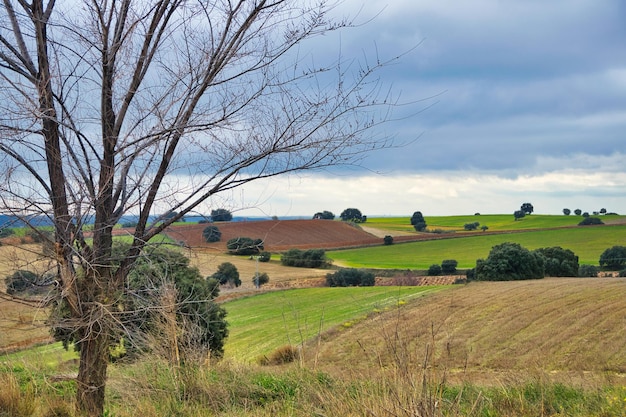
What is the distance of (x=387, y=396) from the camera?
4.13 m

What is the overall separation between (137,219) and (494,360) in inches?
649

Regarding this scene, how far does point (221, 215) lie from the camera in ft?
20.1

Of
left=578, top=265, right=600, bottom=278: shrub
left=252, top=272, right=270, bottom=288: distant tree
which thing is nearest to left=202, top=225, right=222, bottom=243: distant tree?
left=252, top=272, right=270, bottom=288: distant tree

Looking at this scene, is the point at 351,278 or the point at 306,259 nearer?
the point at 351,278

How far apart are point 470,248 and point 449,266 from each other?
8.12 meters

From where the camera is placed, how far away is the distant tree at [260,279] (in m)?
37.0

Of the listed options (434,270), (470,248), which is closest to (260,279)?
(434,270)

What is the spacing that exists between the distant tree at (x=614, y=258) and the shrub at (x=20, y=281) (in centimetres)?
5122

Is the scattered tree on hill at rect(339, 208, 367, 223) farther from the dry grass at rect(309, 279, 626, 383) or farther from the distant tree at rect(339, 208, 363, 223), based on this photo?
the dry grass at rect(309, 279, 626, 383)

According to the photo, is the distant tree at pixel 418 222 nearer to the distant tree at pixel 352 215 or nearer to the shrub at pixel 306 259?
the distant tree at pixel 352 215

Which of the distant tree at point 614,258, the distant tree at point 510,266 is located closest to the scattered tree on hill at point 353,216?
the distant tree at point 510,266

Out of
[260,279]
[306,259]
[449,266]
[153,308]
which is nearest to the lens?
[153,308]

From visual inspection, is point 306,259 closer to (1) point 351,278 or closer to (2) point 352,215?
(1) point 351,278

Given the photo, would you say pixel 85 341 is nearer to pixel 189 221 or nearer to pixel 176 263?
pixel 176 263
